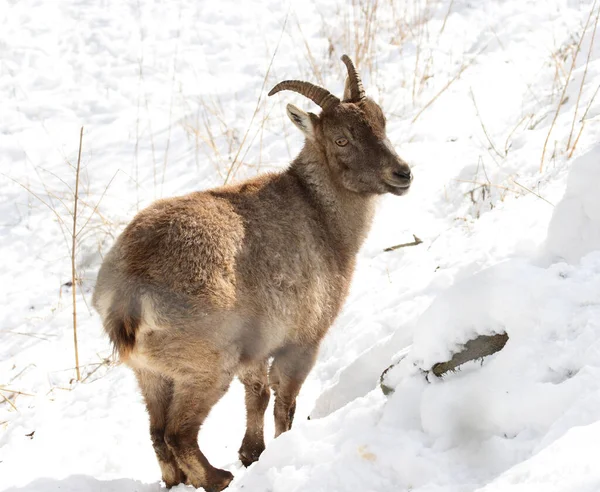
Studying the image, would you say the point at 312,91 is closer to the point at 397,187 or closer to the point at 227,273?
the point at 397,187

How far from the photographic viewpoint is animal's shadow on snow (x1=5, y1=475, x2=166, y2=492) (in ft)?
13.9

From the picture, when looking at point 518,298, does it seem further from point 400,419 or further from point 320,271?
point 320,271

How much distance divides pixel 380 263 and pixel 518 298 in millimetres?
3438

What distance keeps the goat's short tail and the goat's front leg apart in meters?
1.15

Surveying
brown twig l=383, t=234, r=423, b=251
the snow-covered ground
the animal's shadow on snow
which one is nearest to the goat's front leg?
the snow-covered ground

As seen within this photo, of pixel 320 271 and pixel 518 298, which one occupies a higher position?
pixel 518 298

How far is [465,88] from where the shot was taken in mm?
8961

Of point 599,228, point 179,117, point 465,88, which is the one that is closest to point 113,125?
point 179,117

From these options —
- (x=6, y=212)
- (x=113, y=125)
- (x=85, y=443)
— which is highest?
(x=113, y=125)

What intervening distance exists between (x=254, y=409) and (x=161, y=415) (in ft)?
2.27

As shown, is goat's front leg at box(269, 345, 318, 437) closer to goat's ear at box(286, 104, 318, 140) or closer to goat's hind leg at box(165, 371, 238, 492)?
goat's hind leg at box(165, 371, 238, 492)

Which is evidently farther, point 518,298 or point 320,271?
point 320,271

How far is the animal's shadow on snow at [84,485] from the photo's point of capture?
424 centimetres

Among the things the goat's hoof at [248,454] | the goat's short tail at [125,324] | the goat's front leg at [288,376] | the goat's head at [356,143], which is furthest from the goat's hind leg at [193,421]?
the goat's head at [356,143]
